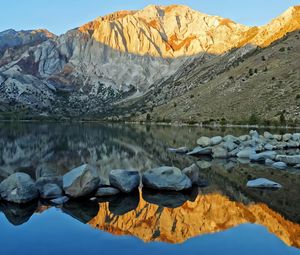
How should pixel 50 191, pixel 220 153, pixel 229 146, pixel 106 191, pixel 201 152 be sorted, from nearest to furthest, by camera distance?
pixel 50 191
pixel 106 191
pixel 220 153
pixel 229 146
pixel 201 152

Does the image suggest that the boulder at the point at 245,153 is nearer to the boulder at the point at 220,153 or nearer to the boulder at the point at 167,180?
the boulder at the point at 220,153

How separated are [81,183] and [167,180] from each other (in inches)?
266

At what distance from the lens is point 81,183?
27.3 metres

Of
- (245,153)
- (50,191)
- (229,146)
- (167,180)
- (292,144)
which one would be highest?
(292,144)

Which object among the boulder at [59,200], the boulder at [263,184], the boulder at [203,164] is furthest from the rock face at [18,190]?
the boulder at [203,164]

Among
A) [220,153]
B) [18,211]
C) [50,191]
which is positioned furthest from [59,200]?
[220,153]

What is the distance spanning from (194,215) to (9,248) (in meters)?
10.7

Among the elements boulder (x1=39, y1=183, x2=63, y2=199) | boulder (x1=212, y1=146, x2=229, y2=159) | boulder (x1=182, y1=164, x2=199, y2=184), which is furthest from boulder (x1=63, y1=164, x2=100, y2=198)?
boulder (x1=212, y1=146, x2=229, y2=159)

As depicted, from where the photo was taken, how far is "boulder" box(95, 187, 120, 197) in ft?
92.9

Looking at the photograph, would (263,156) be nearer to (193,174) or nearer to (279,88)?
(193,174)

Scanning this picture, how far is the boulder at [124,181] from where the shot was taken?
1150 inches

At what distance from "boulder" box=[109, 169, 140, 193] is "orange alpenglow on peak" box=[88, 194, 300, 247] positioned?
293 cm

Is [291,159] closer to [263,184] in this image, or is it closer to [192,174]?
[263,184]

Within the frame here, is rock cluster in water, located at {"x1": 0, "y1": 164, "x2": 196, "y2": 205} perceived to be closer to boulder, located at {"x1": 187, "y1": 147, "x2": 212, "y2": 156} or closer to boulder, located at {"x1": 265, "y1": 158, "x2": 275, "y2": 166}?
boulder, located at {"x1": 265, "y1": 158, "x2": 275, "y2": 166}
